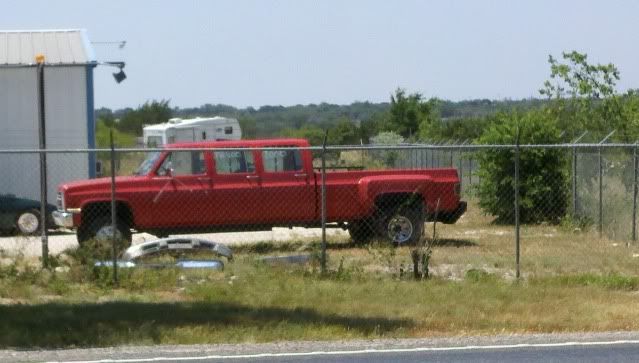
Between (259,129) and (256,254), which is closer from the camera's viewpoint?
(256,254)

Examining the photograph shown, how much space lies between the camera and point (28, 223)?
2491 cm

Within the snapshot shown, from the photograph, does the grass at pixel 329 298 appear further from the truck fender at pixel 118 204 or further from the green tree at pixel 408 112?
the green tree at pixel 408 112

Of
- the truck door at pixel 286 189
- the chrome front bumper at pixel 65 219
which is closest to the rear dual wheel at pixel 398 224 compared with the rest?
the truck door at pixel 286 189

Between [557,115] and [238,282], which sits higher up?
[557,115]

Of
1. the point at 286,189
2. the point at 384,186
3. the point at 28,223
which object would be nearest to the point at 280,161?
the point at 286,189

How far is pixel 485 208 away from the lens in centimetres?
2733

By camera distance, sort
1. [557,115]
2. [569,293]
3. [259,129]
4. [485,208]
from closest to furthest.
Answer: [569,293] → [485,208] → [557,115] → [259,129]

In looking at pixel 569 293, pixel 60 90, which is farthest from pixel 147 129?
pixel 569 293

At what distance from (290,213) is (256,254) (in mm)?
932

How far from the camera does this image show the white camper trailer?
139ft

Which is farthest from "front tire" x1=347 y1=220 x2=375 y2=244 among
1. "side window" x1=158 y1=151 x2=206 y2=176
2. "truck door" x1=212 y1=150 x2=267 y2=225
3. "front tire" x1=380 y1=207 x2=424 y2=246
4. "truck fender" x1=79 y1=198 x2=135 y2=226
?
"truck fender" x1=79 y1=198 x2=135 y2=226

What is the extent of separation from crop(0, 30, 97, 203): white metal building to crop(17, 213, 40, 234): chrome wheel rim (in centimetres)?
328

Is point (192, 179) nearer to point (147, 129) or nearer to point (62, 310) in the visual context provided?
point (62, 310)

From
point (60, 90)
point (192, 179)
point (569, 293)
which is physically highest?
point (60, 90)
